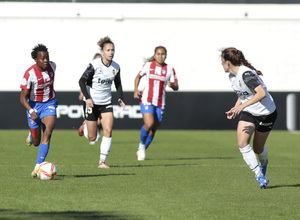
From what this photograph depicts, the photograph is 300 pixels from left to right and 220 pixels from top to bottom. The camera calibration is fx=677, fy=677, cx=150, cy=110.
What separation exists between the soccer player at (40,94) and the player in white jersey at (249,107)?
2843mm

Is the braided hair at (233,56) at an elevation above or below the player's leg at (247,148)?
above

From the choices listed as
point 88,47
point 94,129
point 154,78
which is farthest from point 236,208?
point 88,47

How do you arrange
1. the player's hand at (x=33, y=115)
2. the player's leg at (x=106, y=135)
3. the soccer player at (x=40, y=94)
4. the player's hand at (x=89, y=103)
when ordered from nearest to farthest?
the player's hand at (x=33, y=115) < the soccer player at (x=40, y=94) < the player's hand at (x=89, y=103) < the player's leg at (x=106, y=135)

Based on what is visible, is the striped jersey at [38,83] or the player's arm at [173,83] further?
the player's arm at [173,83]

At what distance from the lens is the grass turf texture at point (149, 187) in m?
7.17

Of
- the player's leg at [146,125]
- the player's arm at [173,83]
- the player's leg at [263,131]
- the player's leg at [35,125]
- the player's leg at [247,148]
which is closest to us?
the player's leg at [247,148]

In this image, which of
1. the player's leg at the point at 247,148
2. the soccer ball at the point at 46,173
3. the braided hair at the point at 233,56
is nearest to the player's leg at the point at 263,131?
the player's leg at the point at 247,148

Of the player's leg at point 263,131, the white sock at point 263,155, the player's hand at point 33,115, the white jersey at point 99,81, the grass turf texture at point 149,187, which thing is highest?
the white jersey at point 99,81

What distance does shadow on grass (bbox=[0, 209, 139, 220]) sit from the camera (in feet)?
22.1

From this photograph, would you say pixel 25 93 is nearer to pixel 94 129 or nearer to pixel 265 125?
pixel 94 129

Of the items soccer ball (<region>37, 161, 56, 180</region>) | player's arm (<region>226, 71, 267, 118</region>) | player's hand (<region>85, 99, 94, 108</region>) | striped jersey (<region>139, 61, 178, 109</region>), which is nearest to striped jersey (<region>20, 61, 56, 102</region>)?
player's hand (<region>85, 99, 94, 108</region>)

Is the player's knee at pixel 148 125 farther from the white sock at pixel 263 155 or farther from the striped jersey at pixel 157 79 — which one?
the white sock at pixel 263 155

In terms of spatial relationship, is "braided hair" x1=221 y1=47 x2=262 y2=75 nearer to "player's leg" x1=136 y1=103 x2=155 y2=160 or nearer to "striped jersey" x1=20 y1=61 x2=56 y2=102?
"striped jersey" x1=20 y1=61 x2=56 y2=102

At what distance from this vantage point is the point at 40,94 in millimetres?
10383
